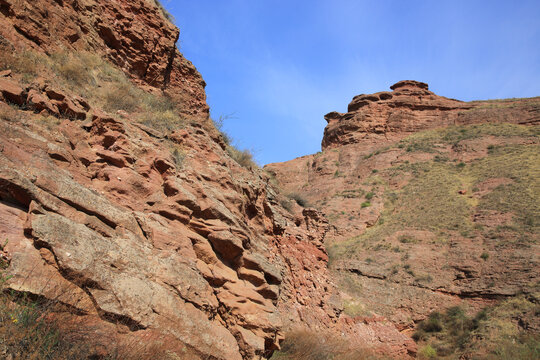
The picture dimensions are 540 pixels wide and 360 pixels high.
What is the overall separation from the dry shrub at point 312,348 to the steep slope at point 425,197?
11.6 ft

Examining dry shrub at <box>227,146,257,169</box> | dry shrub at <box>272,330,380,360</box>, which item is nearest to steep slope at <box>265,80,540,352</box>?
dry shrub at <box>272,330,380,360</box>

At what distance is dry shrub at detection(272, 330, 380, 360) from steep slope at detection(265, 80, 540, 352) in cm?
353

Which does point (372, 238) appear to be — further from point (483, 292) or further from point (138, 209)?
point (138, 209)

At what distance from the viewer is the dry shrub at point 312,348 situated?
7930mm

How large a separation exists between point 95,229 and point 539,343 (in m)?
16.7

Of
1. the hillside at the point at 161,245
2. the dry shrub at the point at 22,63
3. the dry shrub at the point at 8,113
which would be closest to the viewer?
the hillside at the point at 161,245

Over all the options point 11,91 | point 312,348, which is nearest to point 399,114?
point 312,348

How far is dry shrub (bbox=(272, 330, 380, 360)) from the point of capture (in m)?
7.93

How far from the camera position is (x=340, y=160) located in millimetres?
46500

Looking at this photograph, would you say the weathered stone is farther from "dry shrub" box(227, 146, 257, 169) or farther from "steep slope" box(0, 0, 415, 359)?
"dry shrub" box(227, 146, 257, 169)

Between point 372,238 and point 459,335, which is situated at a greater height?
point 372,238

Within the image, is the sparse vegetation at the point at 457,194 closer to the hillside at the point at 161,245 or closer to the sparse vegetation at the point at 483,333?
the hillside at the point at 161,245

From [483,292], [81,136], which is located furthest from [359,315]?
[81,136]

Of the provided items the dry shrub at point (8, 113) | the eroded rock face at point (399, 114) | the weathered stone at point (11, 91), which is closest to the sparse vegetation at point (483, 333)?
the dry shrub at point (8, 113)
